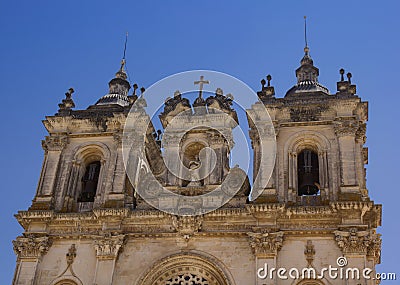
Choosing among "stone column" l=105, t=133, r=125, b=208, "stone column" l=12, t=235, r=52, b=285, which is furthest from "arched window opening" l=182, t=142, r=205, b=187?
"stone column" l=12, t=235, r=52, b=285

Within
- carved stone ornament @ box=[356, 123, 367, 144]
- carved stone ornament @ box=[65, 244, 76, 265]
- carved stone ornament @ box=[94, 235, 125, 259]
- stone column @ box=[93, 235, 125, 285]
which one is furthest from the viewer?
carved stone ornament @ box=[356, 123, 367, 144]

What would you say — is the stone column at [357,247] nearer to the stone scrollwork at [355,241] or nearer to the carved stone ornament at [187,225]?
the stone scrollwork at [355,241]

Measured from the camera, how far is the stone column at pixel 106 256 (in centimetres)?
2398

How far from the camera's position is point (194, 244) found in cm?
2453

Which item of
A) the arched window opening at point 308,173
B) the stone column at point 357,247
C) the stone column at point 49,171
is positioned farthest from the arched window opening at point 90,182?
Answer: the stone column at point 357,247

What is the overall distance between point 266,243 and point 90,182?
8729 mm

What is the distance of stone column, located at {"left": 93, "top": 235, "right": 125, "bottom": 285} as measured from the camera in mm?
23984

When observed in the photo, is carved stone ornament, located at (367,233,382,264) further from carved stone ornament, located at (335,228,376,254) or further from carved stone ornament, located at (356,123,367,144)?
carved stone ornament, located at (356,123,367,144)

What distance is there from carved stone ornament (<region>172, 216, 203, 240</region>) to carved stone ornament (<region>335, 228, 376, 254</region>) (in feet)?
16.6

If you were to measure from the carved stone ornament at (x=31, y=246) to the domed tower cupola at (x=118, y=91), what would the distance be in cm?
811

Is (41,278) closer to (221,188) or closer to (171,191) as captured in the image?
(171,191)

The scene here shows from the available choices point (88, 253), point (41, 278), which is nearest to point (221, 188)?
point (88, 253)

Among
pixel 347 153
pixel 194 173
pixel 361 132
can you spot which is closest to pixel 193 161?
pixel 194 173

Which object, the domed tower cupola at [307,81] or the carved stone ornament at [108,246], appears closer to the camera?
the carved stone ornament at [108,246]
